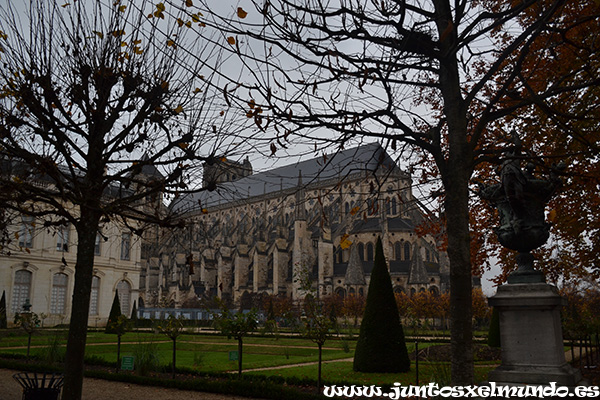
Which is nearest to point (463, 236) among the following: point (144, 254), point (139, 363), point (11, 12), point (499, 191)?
point (499, 191)

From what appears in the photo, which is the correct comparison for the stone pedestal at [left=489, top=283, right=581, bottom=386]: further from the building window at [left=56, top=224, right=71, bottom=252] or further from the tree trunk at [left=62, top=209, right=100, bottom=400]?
the building window at [left=56, top=224, right=71, bottom=252]

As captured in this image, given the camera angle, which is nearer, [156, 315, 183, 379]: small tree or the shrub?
[156, 315, 183, 379]: small tree

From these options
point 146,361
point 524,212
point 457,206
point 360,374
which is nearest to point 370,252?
point 360,374

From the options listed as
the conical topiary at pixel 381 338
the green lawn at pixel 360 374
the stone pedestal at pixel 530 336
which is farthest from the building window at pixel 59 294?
the stone pedestal at pixel 530 336

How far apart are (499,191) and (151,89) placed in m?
5.27

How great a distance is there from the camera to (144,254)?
6072 centimetres

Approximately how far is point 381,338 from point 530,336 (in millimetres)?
6781

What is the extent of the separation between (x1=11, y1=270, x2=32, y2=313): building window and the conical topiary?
26326 millimetres

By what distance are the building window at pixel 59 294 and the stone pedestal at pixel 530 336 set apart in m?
32.4

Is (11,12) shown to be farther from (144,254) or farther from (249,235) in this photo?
(144,254)

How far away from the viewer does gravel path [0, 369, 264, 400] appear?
29.8 feet

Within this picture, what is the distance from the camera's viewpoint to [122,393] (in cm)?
961

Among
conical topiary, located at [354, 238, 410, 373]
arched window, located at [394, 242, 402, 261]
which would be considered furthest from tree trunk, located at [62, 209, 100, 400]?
arched window, located at [394, 242, 402, 261]

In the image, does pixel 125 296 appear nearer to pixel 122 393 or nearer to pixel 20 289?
pixel 20 289
